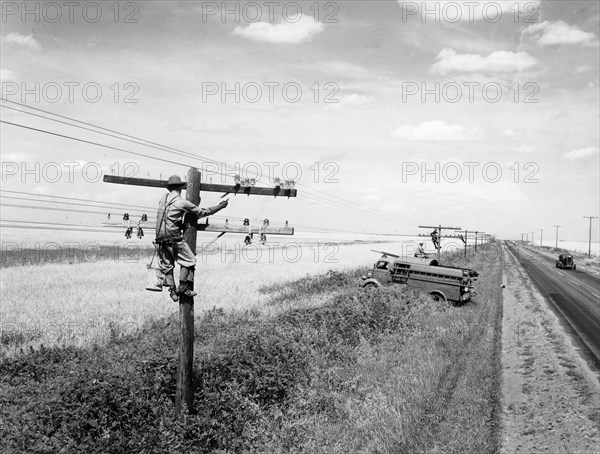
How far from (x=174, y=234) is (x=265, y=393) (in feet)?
14.3

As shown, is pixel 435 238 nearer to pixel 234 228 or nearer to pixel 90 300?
pixel 90 300

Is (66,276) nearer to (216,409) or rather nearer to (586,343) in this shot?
(216,409)

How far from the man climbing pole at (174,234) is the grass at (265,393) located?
2207 mm

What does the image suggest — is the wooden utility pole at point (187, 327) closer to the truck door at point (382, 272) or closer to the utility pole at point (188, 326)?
the utility pole at point (188, 326)

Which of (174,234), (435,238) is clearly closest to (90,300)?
(174,234)

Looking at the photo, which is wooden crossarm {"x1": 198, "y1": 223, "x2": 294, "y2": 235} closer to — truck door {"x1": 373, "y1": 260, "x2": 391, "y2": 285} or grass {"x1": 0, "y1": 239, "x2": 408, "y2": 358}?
grass {"x1": 0, "y1": 239, "x2": 408, "y2": 358}

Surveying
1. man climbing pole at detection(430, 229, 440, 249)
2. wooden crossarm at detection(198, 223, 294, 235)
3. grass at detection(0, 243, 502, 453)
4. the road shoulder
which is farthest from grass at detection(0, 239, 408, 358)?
man climbing pole at detection(430, 229, 440, 249)

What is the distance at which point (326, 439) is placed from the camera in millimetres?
8539

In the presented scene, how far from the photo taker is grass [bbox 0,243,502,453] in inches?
296

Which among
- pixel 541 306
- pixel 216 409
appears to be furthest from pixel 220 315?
pixel 541 306

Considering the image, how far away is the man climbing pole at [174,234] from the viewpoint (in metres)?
7.57

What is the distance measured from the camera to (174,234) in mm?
7590

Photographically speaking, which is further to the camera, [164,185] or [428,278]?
[428,278]

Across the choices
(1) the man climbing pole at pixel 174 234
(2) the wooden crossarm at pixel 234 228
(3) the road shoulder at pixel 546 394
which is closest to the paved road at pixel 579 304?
(3) the road shoulder at pixel 546 394
